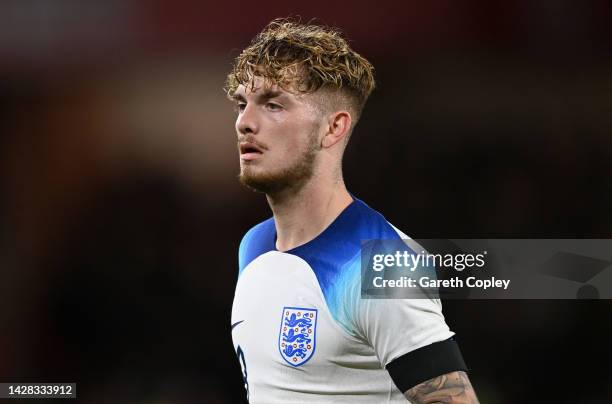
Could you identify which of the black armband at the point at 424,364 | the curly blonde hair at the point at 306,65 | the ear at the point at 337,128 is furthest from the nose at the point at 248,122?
the black armband at the point at 424,364

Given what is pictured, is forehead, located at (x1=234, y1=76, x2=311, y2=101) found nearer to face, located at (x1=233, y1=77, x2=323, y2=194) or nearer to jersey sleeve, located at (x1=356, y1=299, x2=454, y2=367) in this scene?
face, located at (x1=233, y1=77, x2=323, y2=194)

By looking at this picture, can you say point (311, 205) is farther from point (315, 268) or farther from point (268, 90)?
point (268, 90)

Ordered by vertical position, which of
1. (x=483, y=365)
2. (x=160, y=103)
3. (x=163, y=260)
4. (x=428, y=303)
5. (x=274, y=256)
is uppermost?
(x=160, y=103)

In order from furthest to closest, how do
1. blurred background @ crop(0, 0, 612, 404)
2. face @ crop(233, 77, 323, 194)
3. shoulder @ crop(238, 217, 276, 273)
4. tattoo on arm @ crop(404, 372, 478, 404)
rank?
blurred background @ crop(0, 0, 612, 404) < shoulder @ crop(238, 217, 276, 273) < face @ crop(233, 77, 323, 194) < tattoo on arm @ crop(404, 372, 478, 404)

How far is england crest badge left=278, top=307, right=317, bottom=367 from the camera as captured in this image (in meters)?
2.95

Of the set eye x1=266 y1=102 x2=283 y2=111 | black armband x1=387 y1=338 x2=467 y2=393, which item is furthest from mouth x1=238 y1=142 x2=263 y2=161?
black armband x1=387 y1=338 x2=467 y2=393

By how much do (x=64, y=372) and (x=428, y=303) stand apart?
4.19 m

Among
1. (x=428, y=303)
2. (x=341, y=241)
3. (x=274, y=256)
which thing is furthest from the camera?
(x=274, y=256)

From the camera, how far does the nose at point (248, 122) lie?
3.14 meters

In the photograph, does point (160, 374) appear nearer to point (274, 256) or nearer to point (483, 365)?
point (483, 365)

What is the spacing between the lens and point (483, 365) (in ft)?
20.0

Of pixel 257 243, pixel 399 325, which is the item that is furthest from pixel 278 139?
pixel 399 325

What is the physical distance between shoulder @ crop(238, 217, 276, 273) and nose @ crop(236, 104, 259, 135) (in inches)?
21.3

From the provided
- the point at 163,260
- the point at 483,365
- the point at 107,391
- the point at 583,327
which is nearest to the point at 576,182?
the point at 583,327
